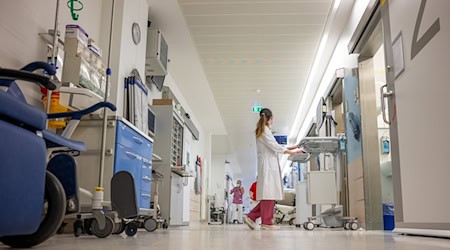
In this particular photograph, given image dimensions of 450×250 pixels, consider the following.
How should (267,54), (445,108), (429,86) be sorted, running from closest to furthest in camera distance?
(445,108) < (429,86) < (267,54)

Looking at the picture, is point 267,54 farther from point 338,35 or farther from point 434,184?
point 434,184

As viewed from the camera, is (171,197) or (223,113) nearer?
(171,197)

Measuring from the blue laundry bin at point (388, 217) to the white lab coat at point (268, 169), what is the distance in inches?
48.4

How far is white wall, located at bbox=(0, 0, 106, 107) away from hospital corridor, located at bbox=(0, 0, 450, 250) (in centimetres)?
1

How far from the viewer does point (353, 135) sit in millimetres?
5344

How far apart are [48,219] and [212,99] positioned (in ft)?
27.3

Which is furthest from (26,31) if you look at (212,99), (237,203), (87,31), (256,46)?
(237,203)

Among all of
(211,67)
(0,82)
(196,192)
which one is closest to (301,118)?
(196,192)

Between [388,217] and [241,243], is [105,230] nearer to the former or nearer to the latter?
[241,243]

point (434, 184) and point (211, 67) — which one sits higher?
point (211, 67)

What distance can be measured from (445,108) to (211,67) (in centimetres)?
562

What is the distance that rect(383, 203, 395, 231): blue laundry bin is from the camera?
4.63 meters

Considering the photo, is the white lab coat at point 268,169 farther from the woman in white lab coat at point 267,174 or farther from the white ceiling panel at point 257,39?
the white ceiling panel at point 257,39

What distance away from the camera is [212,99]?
994 centimetres
